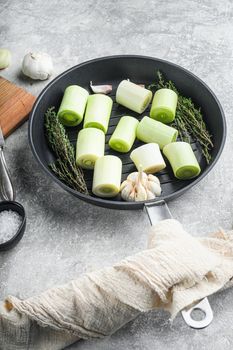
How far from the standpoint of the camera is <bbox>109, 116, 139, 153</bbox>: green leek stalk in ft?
6.75

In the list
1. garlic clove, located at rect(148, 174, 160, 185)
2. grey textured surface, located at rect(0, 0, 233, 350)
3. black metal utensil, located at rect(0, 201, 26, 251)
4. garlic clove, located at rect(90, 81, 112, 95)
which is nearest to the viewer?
grey textured surface, located at rect(0, 0, 233, 350)

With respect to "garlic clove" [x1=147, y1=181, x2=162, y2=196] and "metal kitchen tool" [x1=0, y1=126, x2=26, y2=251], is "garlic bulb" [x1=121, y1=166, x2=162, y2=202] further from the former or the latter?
"metal kitchen tool" [x1=0, y1=126, x2=26, y2=251]

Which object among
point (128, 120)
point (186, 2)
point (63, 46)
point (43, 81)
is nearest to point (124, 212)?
point (128, 120)

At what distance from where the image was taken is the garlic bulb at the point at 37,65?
2.35 m

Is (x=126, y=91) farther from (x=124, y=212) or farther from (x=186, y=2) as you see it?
(x=186, y=2)

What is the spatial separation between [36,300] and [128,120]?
816 millimetres

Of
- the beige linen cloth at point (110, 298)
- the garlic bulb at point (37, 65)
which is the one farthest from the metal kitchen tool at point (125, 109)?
the beige linen cloth at point (110, 298)

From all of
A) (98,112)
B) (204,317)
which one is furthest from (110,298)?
(98,112)

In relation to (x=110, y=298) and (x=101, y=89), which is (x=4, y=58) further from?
(x=110, y=298)

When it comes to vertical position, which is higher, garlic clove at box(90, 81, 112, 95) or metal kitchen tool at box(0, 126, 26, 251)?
garlic clove at box(90, 81, 112, 95)

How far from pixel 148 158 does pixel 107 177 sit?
0.56ft

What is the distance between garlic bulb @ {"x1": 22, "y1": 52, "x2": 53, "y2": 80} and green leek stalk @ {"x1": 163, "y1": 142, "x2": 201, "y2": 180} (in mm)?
679

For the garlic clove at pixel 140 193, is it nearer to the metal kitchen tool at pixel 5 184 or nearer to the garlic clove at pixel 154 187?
the garlic clove at pixel 154 187

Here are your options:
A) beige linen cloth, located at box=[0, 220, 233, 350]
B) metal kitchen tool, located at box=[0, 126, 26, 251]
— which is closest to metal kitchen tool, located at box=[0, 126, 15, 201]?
metal kitchen tool, located at box=[0, 126, 26, 251]
